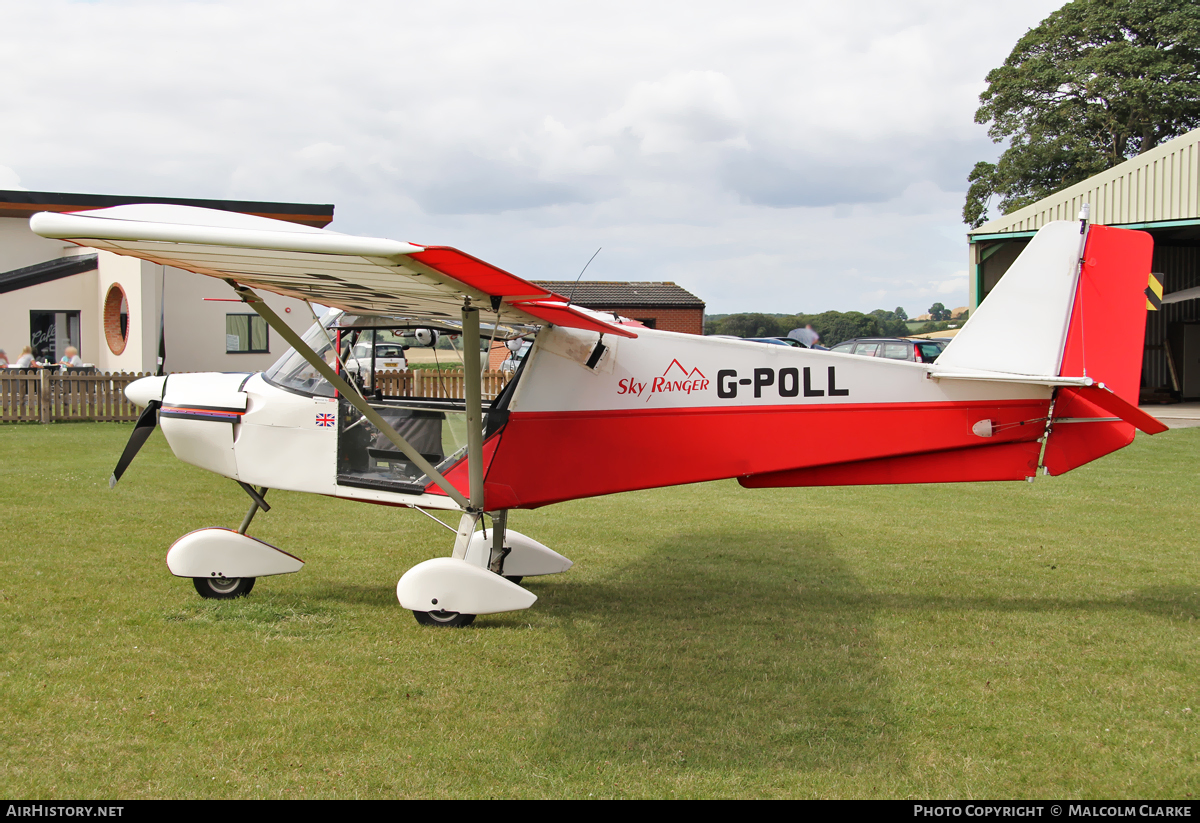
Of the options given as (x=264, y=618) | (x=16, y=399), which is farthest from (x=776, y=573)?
(x=16, y=399)

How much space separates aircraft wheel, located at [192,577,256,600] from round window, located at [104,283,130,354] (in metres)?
19.7

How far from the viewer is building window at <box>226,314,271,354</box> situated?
22766mm

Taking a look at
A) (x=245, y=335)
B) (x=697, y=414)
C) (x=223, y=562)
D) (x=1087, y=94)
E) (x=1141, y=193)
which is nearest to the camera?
(x=697, y=414)

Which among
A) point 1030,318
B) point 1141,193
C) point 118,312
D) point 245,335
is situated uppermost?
point 1141,193

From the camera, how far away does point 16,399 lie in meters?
18.1

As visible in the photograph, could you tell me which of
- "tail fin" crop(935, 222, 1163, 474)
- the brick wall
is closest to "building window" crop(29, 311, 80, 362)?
the brick wall

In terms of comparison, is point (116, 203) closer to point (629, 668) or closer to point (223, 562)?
point (223, 562)

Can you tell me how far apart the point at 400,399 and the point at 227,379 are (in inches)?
49.1

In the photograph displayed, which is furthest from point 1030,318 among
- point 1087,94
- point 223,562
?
point 1087,94

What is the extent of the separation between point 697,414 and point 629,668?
1681 millimetres

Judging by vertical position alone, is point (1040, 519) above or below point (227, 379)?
below

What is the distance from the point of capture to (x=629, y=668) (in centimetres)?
483

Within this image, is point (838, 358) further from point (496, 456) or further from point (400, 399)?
point (400, 399)

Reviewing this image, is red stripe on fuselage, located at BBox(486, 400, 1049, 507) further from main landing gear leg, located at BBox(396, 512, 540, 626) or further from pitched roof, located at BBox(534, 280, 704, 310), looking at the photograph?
pitched roof, located at BBox(534, 280, 704, 310)
